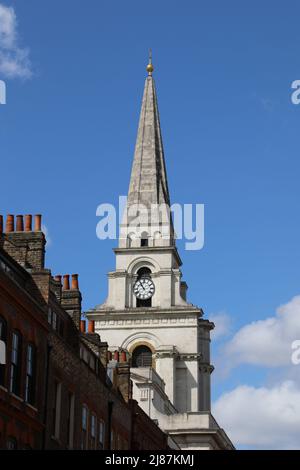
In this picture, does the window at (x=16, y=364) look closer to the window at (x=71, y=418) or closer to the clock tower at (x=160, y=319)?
the window at (x=71, y=418)

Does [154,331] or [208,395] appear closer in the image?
[154,331]

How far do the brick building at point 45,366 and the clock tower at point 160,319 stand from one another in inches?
1999

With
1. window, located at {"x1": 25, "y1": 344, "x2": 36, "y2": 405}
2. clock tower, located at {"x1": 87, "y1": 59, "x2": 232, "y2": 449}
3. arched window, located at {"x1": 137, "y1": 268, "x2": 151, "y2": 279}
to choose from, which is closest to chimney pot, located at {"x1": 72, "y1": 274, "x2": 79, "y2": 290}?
window, located at {"x1": 25, "y1": 344, "x2": 36, "y2": 405}

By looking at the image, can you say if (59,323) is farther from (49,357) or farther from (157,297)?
(157,297)

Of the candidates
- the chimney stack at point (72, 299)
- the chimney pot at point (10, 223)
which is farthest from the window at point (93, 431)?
the chimney pot at point (10, 223)

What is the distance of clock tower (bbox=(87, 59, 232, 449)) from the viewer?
101 m

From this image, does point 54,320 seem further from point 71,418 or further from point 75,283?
point 75,283

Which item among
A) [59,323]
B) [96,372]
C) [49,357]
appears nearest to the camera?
[49,357]

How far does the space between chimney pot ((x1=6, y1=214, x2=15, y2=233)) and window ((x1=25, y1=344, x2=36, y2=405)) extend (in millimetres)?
6324

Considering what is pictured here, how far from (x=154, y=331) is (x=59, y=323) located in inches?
2501

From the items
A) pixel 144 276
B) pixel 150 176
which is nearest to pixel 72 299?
pixel 144 276
